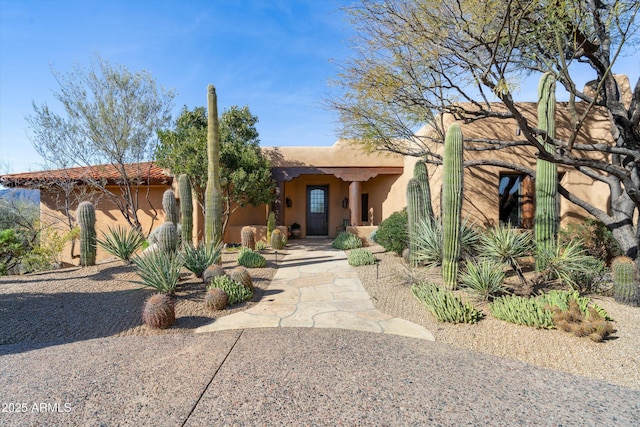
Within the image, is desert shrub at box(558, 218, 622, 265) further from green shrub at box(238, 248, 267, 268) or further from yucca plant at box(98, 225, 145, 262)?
yucca plant at box(98, 225, 145, 262)

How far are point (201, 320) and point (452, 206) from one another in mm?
4679

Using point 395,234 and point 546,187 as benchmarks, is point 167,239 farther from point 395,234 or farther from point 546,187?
point 546,187

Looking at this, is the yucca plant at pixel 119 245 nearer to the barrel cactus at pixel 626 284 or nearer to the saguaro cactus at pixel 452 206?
the saguaro cactus at pixel 452 206

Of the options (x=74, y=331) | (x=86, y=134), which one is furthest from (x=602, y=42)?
(x=86, y=134)

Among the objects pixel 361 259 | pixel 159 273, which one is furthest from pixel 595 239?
pixel 159 273

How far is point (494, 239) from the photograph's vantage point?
600 cm

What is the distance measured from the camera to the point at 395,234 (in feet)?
29.6

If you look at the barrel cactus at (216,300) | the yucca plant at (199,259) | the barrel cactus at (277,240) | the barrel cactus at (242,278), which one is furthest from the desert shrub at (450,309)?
the barrel cactus at (277,240)

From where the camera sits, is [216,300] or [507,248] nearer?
[216,300]

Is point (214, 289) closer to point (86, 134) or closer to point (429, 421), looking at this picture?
point (429, 421)

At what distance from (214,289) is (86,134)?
898cm

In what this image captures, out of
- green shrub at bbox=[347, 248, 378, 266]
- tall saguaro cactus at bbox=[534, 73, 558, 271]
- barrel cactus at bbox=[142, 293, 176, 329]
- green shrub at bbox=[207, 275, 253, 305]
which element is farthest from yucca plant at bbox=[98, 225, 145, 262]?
tall saguaro cactus at bbox=[534, 73, 558, 271]

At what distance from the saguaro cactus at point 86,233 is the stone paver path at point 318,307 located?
15.4ft

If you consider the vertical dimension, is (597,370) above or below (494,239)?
below
